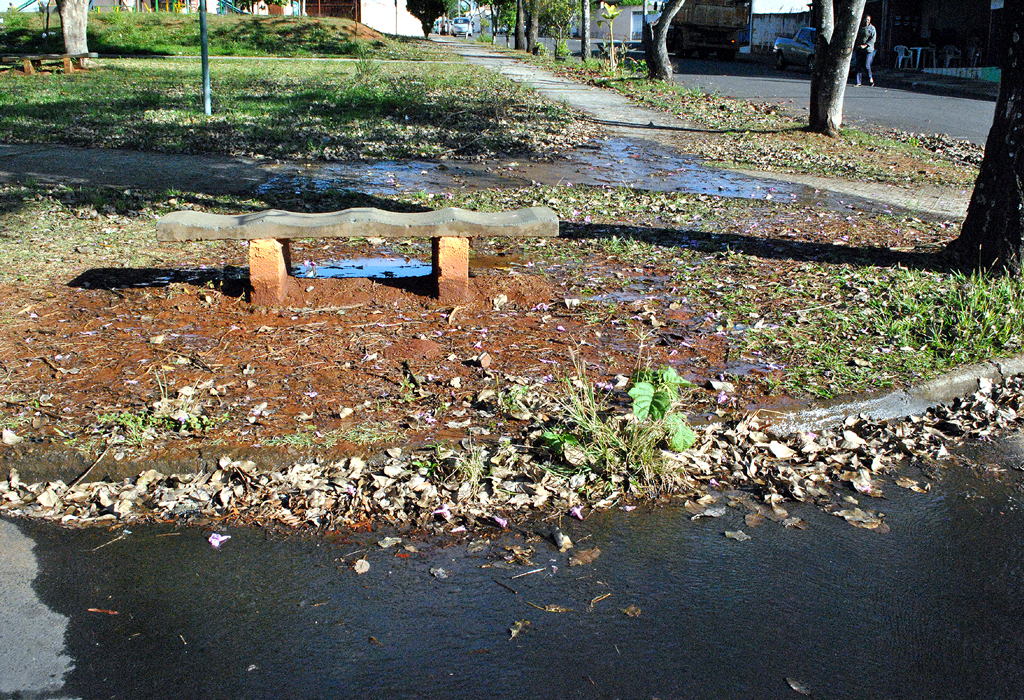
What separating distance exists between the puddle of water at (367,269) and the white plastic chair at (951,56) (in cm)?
3207

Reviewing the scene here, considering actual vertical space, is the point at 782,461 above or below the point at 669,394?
below

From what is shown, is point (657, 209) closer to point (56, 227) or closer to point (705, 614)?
point (56, 227)

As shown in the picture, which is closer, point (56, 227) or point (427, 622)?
point (427, 622)

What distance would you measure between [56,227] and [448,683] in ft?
21.0

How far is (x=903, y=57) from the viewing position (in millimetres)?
34438

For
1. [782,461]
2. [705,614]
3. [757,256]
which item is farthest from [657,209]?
[705,614]

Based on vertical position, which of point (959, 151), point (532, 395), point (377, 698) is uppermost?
point (959, 151)

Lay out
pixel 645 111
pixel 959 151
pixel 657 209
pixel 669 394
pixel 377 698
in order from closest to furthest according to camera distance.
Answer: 1. pixel 377 698
2. pixel 669 394
3. pixel 657 209
4. pixel 959 151
5. pixel 645 111

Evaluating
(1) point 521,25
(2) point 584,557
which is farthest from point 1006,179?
(1) point 521,25

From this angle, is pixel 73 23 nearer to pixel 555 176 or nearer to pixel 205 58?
pixel 205 58

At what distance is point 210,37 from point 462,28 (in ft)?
192

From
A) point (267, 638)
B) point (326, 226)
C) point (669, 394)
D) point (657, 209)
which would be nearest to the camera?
point (267, 638)

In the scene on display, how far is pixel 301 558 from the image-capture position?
330 cm

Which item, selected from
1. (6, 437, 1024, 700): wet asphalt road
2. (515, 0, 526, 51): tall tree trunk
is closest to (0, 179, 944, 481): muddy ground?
(6, 437, 1024, 700): wet asphalt road
